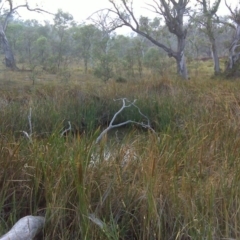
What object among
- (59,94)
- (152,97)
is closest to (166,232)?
(152,97)

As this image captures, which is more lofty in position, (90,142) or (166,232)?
(90,142)

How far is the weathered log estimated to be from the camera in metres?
2.38

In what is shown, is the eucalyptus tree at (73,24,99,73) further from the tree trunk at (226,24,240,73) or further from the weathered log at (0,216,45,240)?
the weathered log at (0,216,45,240)

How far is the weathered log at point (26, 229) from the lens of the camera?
2377 millimetres

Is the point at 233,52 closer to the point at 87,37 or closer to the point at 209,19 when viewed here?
the point at 209,19

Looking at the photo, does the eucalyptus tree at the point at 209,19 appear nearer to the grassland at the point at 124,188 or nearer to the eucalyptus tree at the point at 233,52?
the eucalyptus tree at the point at 233,52

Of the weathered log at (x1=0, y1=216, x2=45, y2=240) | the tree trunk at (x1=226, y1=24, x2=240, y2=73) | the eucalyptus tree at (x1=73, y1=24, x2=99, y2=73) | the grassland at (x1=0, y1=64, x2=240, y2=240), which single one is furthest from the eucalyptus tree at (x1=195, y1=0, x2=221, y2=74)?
the weathered log at (x1=0, y1=216, x2=45, y2=240)

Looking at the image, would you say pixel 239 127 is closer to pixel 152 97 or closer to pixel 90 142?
pixel 90 142

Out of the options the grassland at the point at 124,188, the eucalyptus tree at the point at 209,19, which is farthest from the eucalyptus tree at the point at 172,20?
the grassland at the point at 124,188

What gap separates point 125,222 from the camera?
8.80ft

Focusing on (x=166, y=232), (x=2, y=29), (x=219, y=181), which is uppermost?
(x=2, y=29)

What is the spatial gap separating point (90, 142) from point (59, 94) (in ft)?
16.9

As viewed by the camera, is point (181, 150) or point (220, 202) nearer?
point (220, 202)

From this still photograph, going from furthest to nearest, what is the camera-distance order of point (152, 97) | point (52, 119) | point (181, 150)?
point (152, 97), point (52, 119), point (181, 150)
